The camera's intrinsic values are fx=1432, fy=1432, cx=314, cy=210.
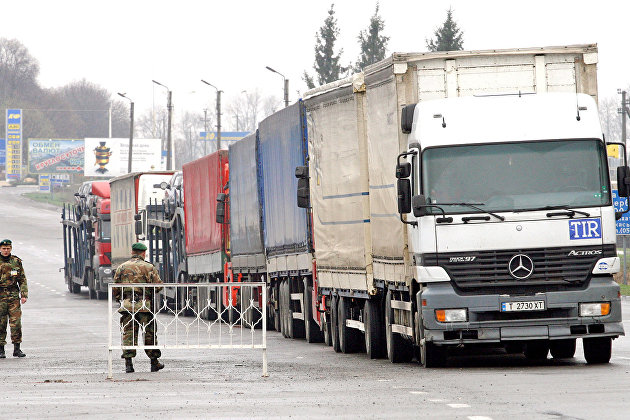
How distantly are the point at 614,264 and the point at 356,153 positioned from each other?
419 cm

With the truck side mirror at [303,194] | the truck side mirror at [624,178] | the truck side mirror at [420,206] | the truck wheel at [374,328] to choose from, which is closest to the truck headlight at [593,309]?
the truck side mirror at [624,178]

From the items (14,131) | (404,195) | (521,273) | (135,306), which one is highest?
(14,131)

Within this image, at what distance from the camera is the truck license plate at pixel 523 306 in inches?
599

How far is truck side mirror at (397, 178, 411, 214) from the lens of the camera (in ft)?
50.5

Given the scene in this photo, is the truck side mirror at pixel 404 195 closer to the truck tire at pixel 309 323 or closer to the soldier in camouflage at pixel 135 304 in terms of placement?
the soldier in camouflage at pixel 135 304

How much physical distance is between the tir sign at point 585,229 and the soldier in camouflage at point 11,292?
8643 mm

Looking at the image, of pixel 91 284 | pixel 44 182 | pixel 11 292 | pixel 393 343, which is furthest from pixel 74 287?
pixel 44 182

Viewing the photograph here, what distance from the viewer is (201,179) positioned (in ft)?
106

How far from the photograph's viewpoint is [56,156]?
128m

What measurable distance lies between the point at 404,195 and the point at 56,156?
11515 cm

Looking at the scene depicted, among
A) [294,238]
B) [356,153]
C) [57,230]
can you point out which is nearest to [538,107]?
[356,153]

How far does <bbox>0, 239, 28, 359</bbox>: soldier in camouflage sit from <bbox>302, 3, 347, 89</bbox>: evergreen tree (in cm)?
7008

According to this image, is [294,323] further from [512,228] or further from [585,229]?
[585,229]

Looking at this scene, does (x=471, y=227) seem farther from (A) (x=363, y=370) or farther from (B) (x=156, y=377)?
(B) (x=156, y=377)
